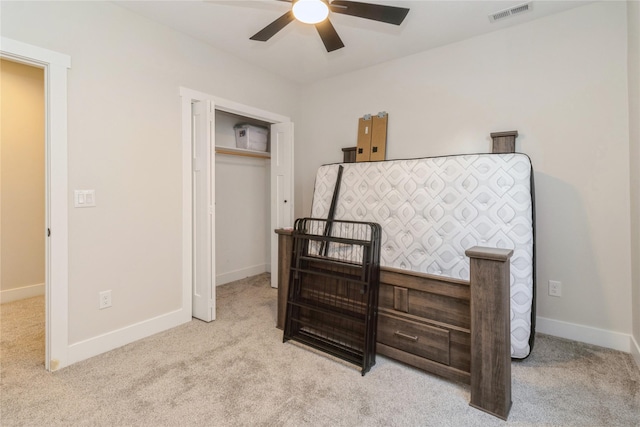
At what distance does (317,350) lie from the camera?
2.30 m

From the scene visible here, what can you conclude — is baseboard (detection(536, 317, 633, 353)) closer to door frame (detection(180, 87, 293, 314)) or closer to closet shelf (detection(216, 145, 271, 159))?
door frame (detection(180, 87, 293, 314))

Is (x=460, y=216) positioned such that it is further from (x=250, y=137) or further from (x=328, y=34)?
(x=250, y=137)

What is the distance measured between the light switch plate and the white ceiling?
1.45 m

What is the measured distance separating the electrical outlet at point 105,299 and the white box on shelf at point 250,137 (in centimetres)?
221

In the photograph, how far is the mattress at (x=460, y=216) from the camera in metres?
2.10

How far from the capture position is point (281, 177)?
12.4 feet

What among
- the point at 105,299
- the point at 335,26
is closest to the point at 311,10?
the point at 335,26

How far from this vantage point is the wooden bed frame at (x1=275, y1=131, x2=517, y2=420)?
1565 mm

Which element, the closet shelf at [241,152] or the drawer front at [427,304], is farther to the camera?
the closet shelf at [241,152]

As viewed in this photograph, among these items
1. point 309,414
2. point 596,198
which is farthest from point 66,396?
point 596,198

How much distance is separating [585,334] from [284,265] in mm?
2430

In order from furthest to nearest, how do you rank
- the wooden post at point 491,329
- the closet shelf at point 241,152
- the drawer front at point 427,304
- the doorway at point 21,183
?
the closet shelf at point 241,152
the doorway at point 21,183
the drawer front at point 427,304
the wooden post at point 491,329

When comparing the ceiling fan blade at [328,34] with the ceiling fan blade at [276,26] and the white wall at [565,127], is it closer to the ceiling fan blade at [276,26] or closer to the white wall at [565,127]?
the ceiling fan blade at [276,26]

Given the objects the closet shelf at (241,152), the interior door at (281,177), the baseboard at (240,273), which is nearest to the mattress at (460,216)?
the interior door at (281,177)
